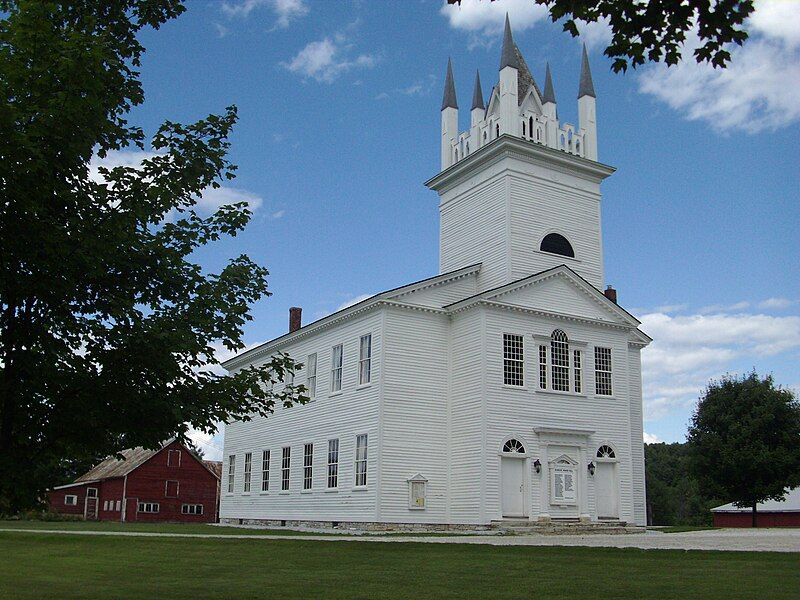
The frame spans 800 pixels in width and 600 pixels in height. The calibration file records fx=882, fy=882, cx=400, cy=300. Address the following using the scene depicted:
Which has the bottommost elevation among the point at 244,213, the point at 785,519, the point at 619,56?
the point at 785,519

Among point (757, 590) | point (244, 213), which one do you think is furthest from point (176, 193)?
point (757, 590)

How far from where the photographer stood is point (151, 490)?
2539 inches

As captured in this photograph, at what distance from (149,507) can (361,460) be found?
3617cm

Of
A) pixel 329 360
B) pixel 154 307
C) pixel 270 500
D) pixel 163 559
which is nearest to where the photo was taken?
pixel 154 307

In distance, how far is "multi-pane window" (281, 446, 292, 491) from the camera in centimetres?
4003

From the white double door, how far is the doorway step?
44 cm

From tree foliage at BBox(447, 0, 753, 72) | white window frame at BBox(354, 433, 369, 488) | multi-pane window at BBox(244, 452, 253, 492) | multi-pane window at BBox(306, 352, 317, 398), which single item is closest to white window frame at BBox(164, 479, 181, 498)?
multi-pane window at BBox(244, 452, 253, 492)

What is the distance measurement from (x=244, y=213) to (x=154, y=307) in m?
1.60

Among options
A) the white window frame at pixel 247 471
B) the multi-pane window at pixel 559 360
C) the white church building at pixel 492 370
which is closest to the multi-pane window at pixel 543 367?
the white church building at pixel 492 370

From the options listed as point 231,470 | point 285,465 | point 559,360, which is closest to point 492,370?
point 559,360

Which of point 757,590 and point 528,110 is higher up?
point 528,110

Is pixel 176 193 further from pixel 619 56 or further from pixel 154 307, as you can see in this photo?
pixel 619 56

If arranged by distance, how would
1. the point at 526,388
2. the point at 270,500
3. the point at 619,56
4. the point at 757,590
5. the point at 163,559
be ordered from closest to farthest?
the point at 619,56
the point at 757,590
the point at 163,559
the point at 526,388
the point at 270,500

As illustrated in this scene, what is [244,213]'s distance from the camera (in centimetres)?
1032
